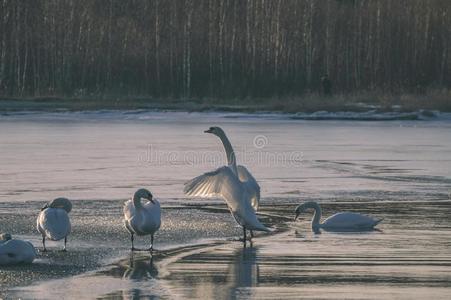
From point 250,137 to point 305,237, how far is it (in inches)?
664

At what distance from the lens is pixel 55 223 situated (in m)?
11.9

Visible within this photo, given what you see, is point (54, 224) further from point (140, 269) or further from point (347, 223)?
point (347, 223)

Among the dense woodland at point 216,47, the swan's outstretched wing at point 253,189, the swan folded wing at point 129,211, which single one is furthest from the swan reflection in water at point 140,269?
the dense woodland at point 216,47

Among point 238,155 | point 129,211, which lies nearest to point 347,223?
point 129,211

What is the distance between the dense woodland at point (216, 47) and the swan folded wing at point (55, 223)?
40.1m

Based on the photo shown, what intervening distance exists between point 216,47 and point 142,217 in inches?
1805

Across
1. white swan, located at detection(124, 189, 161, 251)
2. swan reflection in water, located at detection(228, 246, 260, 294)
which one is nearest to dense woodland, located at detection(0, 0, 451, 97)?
white swan, located at detection(124, 189, 161, 251)

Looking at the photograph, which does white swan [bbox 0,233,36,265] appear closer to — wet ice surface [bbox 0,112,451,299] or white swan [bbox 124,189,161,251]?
wet ice surface [bbox 0,112,451,299]

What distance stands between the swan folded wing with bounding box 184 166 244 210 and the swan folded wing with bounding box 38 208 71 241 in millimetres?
1848

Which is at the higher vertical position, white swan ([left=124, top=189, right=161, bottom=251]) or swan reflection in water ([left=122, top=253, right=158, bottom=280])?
white swan ([left=124, top=189, right=161, bottom=251])

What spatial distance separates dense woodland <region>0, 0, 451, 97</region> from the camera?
5472cm

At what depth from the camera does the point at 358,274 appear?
1049 cm

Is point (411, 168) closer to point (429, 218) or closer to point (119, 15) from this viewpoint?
point (429, 218)

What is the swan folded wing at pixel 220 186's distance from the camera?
13359 mm
